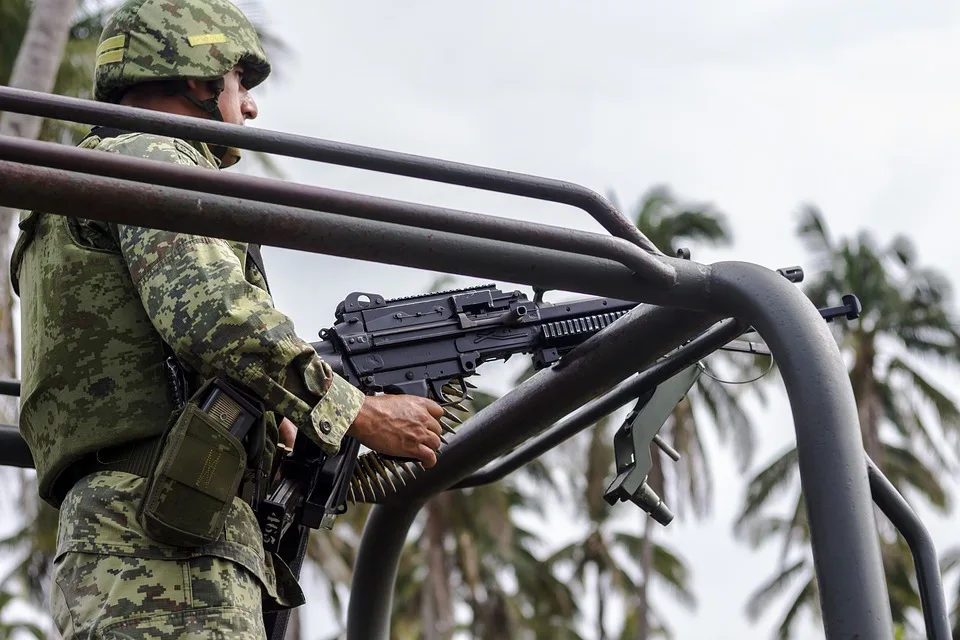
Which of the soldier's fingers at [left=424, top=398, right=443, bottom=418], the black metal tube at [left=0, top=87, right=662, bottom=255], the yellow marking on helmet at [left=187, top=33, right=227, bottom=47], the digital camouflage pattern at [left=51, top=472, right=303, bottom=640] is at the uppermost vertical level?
the yellow marking on helmet at [left=187, top=33, right=227, bottom=47]

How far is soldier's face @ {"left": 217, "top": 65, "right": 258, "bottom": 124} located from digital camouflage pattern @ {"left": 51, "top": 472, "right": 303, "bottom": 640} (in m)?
0.86

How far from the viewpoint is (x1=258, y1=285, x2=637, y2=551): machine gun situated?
9.44 ft

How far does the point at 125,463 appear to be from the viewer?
2600 mm

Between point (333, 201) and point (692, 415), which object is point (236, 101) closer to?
point (333, 201)

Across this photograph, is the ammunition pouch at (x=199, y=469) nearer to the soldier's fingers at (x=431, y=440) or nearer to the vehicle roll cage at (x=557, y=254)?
the soldier's fingers at (x=431, y=440)

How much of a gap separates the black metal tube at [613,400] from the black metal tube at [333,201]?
1.33ft

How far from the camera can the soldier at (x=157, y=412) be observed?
244cm

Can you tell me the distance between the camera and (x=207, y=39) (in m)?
3.03

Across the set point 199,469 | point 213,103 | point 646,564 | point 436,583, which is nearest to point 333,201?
point 199,469

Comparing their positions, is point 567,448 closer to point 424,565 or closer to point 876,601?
point 424,565

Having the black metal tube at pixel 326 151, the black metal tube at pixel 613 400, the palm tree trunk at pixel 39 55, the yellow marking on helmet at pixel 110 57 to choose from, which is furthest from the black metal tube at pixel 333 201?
the palm tree trunk at pixel 39 55

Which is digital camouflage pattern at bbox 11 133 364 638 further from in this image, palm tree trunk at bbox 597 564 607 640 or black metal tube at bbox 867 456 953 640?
palm tree trunk at bbox 597 564 607 640

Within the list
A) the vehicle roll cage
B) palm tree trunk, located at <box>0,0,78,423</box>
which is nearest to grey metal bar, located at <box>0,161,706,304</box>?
the vehicle roll cage

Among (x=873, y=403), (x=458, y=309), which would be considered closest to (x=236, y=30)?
(x=458, y=309)
